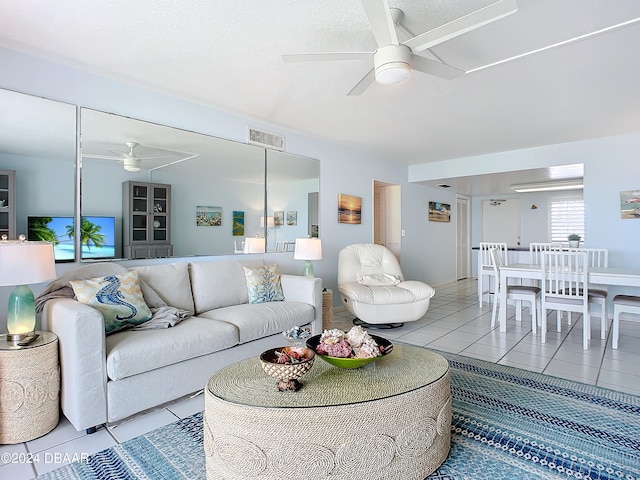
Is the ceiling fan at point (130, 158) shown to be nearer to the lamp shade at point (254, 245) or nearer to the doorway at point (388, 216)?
the lamp shade at point (254, 245)

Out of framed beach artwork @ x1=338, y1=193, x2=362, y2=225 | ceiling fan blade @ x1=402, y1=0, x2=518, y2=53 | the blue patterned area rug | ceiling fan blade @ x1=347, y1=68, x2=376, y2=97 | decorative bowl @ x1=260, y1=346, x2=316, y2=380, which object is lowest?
the blue patterned area rug

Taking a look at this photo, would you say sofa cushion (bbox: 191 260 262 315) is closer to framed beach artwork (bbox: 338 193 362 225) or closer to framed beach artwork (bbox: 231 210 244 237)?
framed beach artwork (bbox: 231 210 244 237)

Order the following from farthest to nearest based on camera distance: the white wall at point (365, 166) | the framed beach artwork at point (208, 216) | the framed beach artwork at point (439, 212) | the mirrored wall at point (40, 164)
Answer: the framed beach artwork at point (439, 212), the framed beach artwork at point (208, 216), the white wall at point (365, 166), the mirrored wall at point (40, 164)

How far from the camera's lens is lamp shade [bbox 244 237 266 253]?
13.0 ft

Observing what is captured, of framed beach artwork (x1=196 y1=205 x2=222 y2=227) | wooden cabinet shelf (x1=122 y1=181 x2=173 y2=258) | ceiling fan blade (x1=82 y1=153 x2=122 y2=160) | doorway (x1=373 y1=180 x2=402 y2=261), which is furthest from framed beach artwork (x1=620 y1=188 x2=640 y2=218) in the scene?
ceiling fan blade (x1=82 y1=153 x2=122 y2=160)

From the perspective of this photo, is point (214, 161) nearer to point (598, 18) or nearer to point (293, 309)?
point (293, 309)

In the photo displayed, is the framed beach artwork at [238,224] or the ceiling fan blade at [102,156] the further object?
the framed beach artwork at [238,224]

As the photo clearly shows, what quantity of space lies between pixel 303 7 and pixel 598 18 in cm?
172

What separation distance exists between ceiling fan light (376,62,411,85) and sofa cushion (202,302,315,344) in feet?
6.22

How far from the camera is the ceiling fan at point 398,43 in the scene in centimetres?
170

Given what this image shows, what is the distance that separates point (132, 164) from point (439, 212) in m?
6.06

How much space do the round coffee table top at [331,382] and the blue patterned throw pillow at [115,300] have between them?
3.17 feet

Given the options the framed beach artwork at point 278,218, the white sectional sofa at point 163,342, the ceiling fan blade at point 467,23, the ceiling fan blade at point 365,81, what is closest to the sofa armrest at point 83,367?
the white sectional sofa at point 163,342

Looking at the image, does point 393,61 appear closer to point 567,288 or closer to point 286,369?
point 286,369
